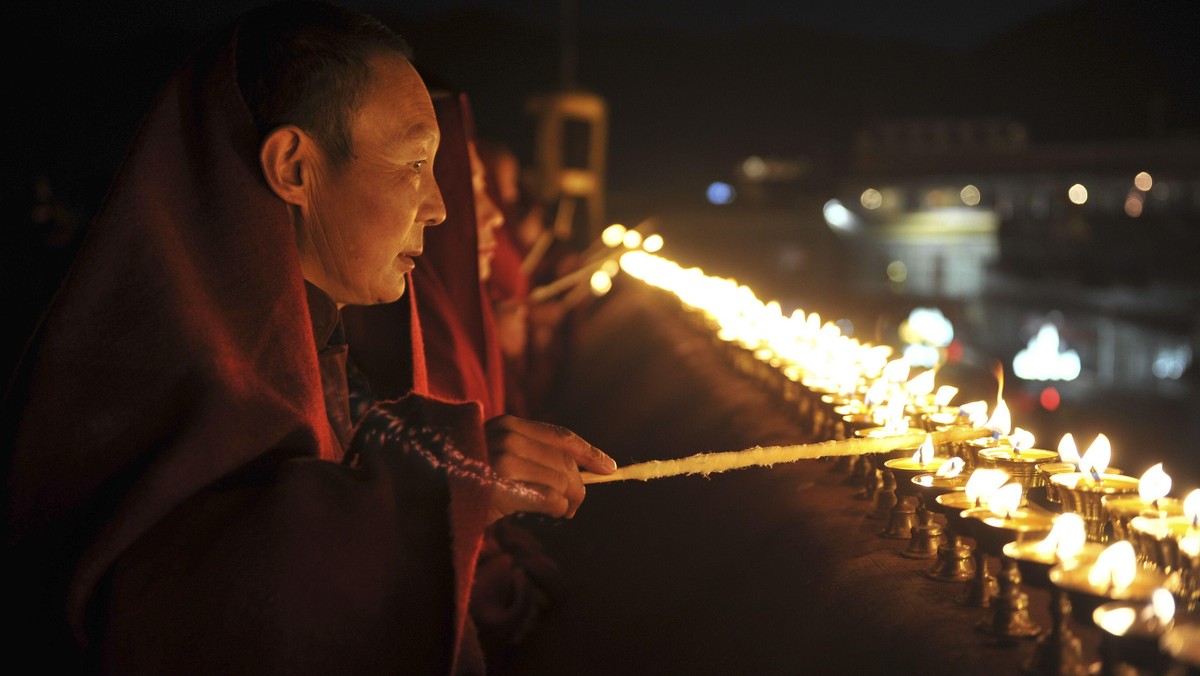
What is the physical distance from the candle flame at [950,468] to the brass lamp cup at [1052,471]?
0.13 m

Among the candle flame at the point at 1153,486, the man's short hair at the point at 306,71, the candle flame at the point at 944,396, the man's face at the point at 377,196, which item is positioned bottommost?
the candle flame at the point at 1153,486

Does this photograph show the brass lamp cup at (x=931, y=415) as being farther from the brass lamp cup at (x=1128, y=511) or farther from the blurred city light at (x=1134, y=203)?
the blurred city light at (x=1134, y=203)

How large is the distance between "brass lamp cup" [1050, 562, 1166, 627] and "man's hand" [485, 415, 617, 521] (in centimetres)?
66

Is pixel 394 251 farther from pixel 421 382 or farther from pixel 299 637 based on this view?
pixel 299 637

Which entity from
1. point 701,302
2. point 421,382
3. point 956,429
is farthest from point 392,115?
point 701,302

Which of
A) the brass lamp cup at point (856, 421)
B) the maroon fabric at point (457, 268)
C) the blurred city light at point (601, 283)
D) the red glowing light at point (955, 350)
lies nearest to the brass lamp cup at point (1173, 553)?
the brass lamp cup at point (856, 421)

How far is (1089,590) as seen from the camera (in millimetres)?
1122

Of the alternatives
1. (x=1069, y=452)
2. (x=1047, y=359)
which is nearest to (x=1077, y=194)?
(x=1047, y=359)

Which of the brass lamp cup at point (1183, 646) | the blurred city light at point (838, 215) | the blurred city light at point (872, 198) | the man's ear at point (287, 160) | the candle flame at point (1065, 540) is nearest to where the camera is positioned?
the brass lamp cup at point (1183, 646)

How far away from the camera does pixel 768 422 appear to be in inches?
113

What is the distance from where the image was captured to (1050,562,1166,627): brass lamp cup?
3.64 ft

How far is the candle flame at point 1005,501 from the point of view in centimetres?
136

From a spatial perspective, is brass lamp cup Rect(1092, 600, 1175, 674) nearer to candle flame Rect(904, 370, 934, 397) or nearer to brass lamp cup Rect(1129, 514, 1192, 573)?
brass lamp cup Rect(1129, 514, 1192, 573)

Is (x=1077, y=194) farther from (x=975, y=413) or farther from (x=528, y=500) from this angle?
(x=528, y=500)
